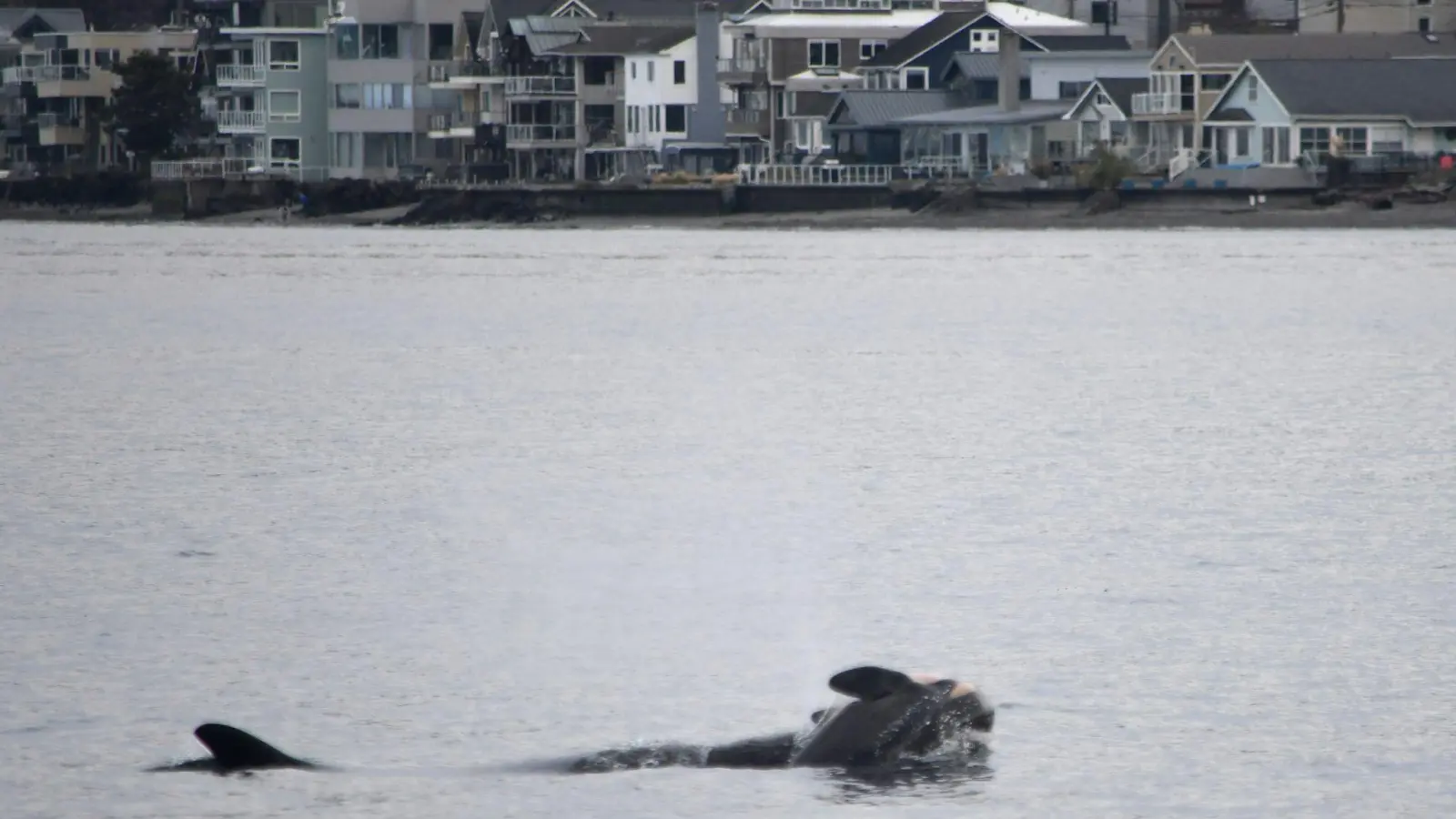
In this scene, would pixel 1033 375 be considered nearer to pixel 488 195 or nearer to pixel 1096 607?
pixel 1096 607

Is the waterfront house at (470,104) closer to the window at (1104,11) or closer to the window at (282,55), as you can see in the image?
the window at (282,55)

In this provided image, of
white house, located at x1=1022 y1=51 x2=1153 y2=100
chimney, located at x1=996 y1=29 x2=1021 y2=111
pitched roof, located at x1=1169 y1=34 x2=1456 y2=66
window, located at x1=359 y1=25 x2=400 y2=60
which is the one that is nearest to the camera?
pitched roof, located at x1=1169 y1=34 x2=1456 y2=66

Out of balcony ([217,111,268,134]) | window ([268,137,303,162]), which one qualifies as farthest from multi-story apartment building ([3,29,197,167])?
window ([268,137,303,162])

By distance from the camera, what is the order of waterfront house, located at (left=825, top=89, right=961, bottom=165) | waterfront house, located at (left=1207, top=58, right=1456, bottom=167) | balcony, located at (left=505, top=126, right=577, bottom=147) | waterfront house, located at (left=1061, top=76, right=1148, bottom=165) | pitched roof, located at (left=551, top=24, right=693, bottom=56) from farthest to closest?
balcony, located at (left=505, top=126, right=577, bottom=147) → pitched roof, located at (left=551, top=24, right=693, bottom=56) → waterfront house, located at (left=825, top=89, right=961, bottom=165) → waterfront house, located at (left=1061, top=76, right=1148, bottom=165) → waterfront house, located at (left=1207, top=58, right=1456, bottom=167)

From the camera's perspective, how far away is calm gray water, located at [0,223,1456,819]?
560 inches

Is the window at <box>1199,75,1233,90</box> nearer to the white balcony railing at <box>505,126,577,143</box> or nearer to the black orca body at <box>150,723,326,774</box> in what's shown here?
the white balcony railing at <box>505,126,577,143</box>

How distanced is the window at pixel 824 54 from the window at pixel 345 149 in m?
26.4

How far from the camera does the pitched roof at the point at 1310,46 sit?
98750 mm

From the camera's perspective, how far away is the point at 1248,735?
48.9 ft

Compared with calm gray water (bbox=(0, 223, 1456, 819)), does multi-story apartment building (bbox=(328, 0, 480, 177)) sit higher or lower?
higher

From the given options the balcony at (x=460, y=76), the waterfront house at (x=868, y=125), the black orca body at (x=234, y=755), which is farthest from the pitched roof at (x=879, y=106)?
the black orca body at (x=234, y=755)

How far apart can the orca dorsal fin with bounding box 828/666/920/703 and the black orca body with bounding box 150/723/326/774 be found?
9.81 ft

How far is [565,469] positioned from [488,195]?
8073cm

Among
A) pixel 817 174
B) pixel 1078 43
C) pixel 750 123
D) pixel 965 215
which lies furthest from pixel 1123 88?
pixel 750 123
